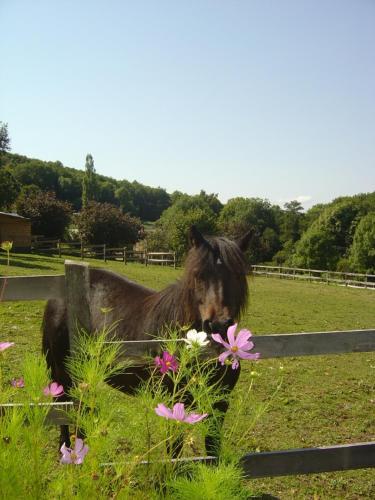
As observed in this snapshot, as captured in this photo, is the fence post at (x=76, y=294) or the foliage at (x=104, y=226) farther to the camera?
the foliage at (x=104, y=226)

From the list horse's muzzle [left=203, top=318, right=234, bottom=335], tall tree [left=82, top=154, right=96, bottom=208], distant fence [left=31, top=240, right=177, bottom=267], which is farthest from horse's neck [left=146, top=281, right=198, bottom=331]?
tall tree [left=82, top=154, right=96, bottom=208]

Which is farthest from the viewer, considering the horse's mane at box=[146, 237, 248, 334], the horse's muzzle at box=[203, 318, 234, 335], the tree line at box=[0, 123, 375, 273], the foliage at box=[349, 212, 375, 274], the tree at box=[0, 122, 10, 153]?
the foliage at box=[349, 212, 375, 274]

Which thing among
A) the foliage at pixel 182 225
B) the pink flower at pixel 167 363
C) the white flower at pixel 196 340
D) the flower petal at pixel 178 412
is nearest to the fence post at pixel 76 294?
the pink flower at pixel 167 363

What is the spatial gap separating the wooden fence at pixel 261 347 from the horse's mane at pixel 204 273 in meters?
0.53

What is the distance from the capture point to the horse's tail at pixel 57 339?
13.3ft

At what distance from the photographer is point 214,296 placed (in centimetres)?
318

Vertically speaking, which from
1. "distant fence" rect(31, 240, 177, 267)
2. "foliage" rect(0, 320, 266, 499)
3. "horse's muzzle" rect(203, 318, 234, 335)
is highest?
"horse's muzzle" rect(203, 318, 234, 335)

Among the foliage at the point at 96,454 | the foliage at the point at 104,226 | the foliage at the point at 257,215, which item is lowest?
the foliage at the point at 96,454

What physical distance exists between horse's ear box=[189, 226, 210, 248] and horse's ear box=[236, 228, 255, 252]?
46cm

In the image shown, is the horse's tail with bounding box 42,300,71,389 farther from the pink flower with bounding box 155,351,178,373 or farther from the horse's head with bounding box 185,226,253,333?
the pink flower with bounding box 155,351,178,373

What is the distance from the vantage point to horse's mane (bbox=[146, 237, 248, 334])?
340 centimetres

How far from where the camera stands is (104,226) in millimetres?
51875

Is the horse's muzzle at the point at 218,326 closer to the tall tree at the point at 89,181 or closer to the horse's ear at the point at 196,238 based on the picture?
the horse's ear at the point at 196,238

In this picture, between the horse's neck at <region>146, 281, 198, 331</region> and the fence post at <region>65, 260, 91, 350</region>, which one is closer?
the fence post at <region>65, 260, 91, 350</region>
